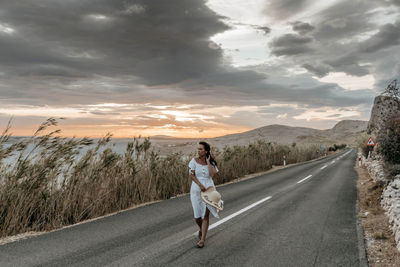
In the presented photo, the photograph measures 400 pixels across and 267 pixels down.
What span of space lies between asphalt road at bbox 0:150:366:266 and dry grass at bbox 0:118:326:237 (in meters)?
0.86

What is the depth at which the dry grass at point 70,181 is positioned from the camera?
6.62m

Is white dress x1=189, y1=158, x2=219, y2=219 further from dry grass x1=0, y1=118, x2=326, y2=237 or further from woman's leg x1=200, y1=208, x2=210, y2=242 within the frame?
dry grass x1=0, y1=118, x2=326, y2=237

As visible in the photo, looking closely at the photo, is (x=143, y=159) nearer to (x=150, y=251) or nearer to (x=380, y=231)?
(x=150, y=251)

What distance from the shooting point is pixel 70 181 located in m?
7.76

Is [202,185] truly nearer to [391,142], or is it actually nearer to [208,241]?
[208,241]

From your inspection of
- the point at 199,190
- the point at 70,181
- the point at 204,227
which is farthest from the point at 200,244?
the point at 70,181

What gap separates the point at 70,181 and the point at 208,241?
14.6ft

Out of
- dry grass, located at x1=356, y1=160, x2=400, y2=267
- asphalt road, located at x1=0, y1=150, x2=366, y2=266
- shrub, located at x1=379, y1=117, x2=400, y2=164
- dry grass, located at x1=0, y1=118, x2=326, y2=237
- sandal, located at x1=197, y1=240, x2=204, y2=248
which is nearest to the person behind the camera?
asphalt road, located at x1=0, y1=150, x2=366, y2=266

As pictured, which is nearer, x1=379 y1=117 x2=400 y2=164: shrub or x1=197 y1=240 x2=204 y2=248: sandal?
x1=197 y1=240 x2=204 y2=248: sandal

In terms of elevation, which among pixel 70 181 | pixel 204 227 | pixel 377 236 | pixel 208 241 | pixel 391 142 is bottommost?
pixel 377 236

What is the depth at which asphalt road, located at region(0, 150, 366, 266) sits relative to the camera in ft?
15.3

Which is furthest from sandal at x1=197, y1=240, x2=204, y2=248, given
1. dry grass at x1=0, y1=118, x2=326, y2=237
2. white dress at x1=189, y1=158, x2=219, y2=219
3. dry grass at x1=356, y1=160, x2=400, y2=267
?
dry grass at x1=0, y1=118, x2=326, y2=237

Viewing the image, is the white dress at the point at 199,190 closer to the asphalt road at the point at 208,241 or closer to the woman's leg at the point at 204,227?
the woman's leg at the point at 204,227

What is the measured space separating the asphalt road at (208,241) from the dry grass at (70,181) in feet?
2.81
